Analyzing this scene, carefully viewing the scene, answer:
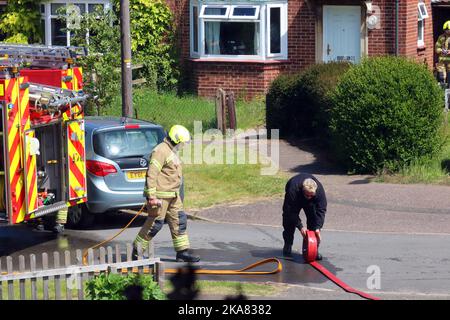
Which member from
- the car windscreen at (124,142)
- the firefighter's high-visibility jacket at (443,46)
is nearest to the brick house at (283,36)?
the firefighter's high-visibility jacket at (443,46)

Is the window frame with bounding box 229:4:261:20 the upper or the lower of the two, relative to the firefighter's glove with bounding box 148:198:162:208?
upper

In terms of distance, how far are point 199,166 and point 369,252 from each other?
604 cm

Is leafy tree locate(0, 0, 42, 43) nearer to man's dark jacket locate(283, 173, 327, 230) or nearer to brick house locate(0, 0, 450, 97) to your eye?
brick house locate(0, 0, 450, 97)

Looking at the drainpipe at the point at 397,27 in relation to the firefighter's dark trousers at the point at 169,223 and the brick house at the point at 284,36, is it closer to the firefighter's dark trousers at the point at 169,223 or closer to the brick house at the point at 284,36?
the brick house at the point at 284,36

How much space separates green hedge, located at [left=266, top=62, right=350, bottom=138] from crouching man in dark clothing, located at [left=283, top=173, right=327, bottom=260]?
686cm

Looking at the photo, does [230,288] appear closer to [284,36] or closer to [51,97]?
[51,97]

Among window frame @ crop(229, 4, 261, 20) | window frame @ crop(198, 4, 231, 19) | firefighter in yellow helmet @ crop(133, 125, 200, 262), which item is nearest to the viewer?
firefighter in yellow helmet @ crop(133, 125, 200, 262)

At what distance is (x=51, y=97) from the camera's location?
42.2 feet

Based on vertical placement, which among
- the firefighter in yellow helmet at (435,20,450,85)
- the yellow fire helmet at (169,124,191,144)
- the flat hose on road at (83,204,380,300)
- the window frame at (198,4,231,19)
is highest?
the window frame at (198,4,231,19)

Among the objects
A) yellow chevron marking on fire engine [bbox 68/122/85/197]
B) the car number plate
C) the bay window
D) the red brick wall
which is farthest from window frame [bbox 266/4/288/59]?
yellow chevron marking on fire engine [bbox 68/122/85/197]

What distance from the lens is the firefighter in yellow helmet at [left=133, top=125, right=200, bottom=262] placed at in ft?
40.0

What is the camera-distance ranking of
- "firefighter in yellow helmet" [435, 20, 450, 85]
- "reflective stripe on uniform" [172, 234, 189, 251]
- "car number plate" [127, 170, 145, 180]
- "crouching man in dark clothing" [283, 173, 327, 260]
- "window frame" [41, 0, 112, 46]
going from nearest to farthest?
"crouching man in dark clothing" [283, 173, 327, 260] → "reflective stripe on uniform" [172, 234, 189, 251] → "car number plate" [127, 170, 145, 180] → "firefighter in yellow helmet" [435, 20, 450, 85] → "window frame" [41, 0, 112, 46]

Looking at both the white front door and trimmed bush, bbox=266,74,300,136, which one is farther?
the white front door

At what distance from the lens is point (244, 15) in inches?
980
